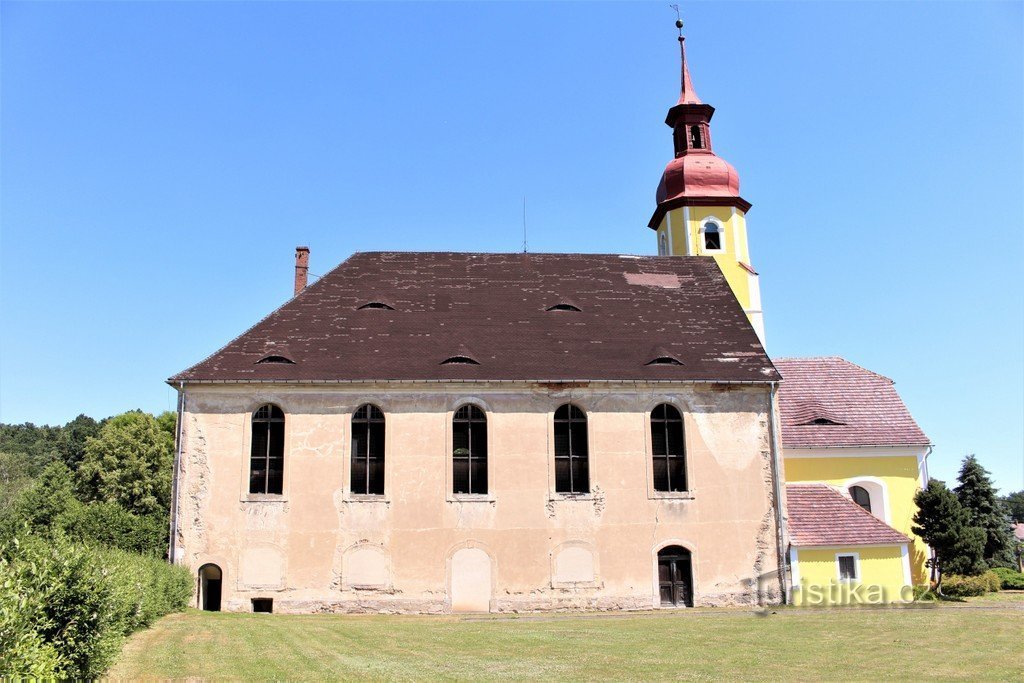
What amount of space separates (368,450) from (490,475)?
13.3 ft

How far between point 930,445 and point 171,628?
27.7 meters

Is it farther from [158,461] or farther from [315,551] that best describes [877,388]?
[158,461]

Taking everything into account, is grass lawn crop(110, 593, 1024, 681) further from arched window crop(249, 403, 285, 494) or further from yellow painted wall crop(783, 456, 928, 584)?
yellow painted wall crop(783, 456, 928, 584)

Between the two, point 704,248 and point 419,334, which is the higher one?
point 704,248

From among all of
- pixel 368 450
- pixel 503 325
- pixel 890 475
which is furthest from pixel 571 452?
pixel 890 475

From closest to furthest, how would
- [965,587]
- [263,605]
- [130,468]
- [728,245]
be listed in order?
1. [263,605]
2. [965,587]
3. [728,245]
4. [130,468]

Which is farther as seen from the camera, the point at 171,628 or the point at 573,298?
the point at 573,298

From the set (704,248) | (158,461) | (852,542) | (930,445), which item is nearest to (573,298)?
(704,248)

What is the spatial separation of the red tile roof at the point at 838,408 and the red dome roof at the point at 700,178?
9101 millimetres

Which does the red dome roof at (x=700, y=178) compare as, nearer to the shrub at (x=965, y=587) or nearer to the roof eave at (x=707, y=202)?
the roof eave at (x=707, y=202)

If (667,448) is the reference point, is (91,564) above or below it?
below

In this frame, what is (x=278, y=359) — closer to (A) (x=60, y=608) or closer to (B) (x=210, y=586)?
(B) (x=210, y=586)

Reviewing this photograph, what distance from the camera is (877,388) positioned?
33.3 m

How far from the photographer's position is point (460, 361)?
26.6m
